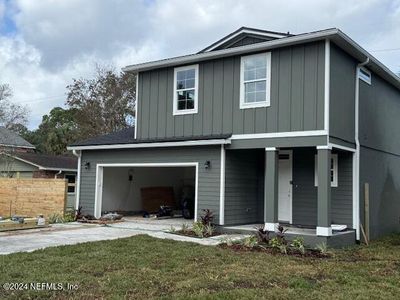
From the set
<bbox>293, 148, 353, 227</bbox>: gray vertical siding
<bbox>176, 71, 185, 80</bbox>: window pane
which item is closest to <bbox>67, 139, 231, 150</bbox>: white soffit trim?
<bbox>176, 71, 185, 80</bbox>: window pane

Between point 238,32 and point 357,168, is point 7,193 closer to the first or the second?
point 238,32

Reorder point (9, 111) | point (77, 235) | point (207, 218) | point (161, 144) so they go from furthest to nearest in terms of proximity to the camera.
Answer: point (9, 111) → point (161, 144) → point (207, 218) → point (77, 235)

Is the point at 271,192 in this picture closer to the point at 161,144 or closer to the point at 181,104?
the point at 161,144

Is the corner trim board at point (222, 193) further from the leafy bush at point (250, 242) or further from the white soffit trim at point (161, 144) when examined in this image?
the leafy bush at point (250, 242)

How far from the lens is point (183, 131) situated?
1367cm

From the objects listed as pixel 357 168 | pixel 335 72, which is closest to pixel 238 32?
pixel 335 72

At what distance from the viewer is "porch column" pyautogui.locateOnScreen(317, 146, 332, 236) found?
10758mm

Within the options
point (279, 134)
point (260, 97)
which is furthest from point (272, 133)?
point (260, 97)

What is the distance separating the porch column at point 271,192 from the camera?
11562mm

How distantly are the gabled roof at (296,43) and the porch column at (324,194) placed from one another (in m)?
2.68

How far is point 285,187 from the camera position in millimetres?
13586

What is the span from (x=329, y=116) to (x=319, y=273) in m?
4.62

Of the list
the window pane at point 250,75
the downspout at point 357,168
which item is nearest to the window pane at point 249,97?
the window pane at point 250,75

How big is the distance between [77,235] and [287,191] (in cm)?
605
